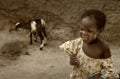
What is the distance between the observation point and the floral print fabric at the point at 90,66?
2.13 metres

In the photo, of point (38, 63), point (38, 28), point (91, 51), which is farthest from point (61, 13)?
point (91, 51)

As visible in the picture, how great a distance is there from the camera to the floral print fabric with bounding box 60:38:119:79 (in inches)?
83.7

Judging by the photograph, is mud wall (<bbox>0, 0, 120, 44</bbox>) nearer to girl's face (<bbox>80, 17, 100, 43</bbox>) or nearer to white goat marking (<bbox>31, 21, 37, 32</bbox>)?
white goat marking (<bbox>31, 21, 37, 32</bbox>)

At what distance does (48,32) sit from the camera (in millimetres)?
5219

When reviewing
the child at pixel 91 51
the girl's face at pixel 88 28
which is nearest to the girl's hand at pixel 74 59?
the child at pixel 91 51

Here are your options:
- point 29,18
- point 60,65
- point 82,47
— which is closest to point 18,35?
point 29,18

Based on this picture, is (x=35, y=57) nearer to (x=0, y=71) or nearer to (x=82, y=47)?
(x=0, y=71)

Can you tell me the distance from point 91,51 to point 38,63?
2.22m

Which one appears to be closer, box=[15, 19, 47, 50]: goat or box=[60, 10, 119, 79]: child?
box=[60, 10, 119, 79]: child

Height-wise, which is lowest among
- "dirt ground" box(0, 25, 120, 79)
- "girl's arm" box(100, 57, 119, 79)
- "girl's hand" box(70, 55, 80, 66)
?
"dirt ground" box(0, 25, 120, 79)

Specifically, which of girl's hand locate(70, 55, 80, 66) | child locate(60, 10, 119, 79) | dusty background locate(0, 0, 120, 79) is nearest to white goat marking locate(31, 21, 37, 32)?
dusty background locate(0, 0, 120, 79)

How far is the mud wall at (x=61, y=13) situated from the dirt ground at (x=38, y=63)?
0.78 feet

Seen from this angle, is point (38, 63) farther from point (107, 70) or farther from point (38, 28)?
point (107, 70)

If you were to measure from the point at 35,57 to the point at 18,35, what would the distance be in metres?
0.80
